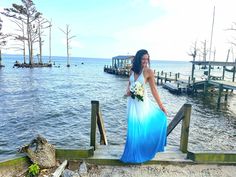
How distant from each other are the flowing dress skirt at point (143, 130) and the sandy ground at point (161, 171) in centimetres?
19

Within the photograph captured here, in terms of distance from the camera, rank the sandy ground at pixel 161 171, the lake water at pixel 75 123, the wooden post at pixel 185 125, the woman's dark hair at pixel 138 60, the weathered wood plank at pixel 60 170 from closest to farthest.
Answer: the weathered wood plank at pixel 60 170 < the woman's dark hair at pixel 138 60 < the sandy ground at pixel 161 171 < the wooden post at pixel 185 125 < the lake water at pixel 75 123

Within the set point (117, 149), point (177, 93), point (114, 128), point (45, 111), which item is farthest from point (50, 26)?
point (117, 149)

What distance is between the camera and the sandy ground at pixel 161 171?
193 inches

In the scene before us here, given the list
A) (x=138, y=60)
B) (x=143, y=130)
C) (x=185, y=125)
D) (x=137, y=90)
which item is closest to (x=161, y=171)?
(x=143, y=130)

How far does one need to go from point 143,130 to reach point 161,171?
2.98ft

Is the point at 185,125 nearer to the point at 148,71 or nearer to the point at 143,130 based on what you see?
the point at 143,130

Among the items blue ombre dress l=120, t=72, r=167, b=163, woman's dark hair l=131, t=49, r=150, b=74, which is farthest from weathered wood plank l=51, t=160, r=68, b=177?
woman's dark hair l=131, t=49, r=150, b=74

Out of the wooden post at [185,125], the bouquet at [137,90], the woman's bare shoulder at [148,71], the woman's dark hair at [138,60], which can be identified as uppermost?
the woman's dark hair at [138,60]

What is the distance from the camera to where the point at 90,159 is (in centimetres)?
520

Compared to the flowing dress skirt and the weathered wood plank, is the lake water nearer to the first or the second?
the weathered wood plank

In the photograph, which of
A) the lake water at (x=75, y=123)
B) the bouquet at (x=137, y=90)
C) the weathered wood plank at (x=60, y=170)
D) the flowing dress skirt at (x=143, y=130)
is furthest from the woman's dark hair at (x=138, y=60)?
the lake water at (x=75, y=123)

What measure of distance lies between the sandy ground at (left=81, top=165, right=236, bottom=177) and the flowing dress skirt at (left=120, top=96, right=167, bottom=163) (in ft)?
0.62

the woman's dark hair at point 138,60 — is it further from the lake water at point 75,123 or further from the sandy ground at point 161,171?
the lake water at point 75,123

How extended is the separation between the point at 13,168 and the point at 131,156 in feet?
7.67
